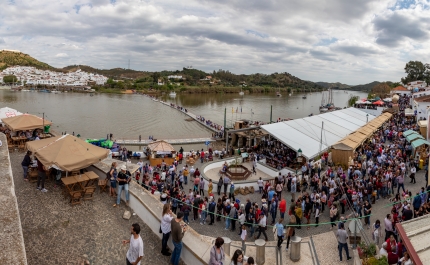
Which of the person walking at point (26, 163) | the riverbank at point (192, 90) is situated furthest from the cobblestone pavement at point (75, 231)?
the riverbank at point (192, 90)

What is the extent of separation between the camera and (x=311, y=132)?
71.3 feet

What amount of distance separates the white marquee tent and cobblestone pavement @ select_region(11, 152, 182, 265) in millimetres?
12995

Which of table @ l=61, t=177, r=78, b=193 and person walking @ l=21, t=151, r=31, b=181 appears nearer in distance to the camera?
table @ l=61, t=177, r=78, b=193

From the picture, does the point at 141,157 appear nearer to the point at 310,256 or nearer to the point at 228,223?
the point at 228,223

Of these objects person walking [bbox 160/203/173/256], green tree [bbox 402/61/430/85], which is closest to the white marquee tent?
person walking [bbox 160/203/173/256]

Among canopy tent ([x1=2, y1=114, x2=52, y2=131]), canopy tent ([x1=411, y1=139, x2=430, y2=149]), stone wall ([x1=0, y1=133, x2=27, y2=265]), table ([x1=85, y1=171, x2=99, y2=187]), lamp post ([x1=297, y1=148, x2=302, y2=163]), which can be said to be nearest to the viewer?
stone wall ([x1=0, y1=133, x2=27, y2=265])

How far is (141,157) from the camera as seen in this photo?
20.6 meters

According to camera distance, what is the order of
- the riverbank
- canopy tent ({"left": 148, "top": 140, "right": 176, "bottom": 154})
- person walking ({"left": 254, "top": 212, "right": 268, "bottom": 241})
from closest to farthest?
person walking ({"left": 254, "top": 212, "right": 268, "bottom": 241}), canopy tent ({"left": 148, "top": 140, "right": 176, "bottom": 154}), the riverbank

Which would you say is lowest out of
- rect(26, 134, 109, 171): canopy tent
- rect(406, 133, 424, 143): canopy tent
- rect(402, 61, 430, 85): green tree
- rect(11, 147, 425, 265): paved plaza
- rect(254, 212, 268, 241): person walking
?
rect(254, 212, 268, 241): person walking

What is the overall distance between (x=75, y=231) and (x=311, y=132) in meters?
18.6

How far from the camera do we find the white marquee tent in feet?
60.5

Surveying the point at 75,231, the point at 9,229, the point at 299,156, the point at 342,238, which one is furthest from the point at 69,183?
the point at 299,156

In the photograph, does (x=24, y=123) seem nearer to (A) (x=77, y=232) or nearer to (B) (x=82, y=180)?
(B) (x=82, y=180)

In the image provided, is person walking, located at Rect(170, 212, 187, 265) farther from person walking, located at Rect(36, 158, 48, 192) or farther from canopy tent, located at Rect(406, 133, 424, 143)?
canopy tent, located at Rect(406, 133, 424, 143)
